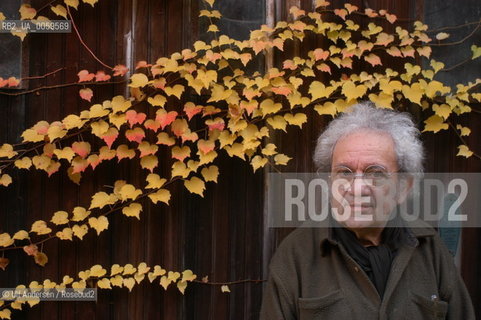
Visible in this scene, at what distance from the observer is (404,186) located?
7.10 ft

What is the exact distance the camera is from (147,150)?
2598 mm

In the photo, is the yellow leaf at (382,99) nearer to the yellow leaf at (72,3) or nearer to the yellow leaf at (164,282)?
the yellow leaf at (164,282)

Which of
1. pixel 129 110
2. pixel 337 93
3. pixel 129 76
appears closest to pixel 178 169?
pixel 129 110

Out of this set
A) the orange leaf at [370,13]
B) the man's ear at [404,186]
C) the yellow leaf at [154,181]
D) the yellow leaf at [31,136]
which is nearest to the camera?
the man's ear at [404,186]

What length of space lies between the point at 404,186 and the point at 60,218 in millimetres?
1650

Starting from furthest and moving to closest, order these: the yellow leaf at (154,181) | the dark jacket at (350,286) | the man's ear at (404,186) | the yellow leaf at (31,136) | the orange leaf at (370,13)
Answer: the orange leaf at (370,13) → the yellow leaf at (154,181) → the yellow leaf at (31,136) → the man's ear at (404,186) → the dark jacket at (350,286)

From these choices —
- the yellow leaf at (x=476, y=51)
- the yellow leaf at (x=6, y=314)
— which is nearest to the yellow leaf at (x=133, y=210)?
the yellow leaf at (x=6, y=314)

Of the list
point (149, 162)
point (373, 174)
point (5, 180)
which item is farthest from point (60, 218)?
point (373, 174)

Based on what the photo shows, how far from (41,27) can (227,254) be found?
1488mm

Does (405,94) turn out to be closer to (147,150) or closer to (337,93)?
(337,93)

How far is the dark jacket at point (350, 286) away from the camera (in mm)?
1962

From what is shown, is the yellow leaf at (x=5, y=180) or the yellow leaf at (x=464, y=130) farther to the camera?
the yellow leaf at (x=464, y=130)

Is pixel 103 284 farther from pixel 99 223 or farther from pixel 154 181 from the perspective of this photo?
pixel 154 181

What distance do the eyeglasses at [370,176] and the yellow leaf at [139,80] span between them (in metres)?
1.07
